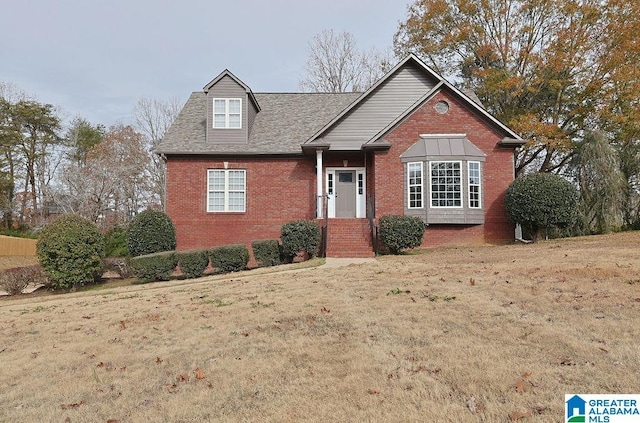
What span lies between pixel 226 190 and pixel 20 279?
8.27 metres

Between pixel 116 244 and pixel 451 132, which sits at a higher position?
pixel 451 132

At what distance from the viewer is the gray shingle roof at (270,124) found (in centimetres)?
1978

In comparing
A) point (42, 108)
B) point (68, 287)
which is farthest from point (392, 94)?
point (42, 108)

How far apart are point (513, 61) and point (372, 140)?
15517 mm

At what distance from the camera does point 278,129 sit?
2119 centimetres

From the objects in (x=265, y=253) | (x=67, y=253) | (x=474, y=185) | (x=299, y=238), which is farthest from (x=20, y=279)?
(x=474, y=185)

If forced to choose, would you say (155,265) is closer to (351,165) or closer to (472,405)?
(351,165)

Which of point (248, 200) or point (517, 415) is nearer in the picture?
point (517, 415)

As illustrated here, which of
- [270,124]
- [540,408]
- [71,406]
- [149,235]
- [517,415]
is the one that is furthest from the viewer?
[270,124]

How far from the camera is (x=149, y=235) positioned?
17.3m

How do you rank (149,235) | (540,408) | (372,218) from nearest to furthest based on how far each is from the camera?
(540,408), (149,235), (372,218)

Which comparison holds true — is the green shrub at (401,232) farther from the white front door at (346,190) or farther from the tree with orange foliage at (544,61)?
the tree with orange foliage at (544,61)

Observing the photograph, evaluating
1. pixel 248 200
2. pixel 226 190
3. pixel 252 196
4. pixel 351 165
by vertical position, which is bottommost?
pixel 248 200

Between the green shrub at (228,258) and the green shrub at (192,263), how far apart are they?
36 centimetres
